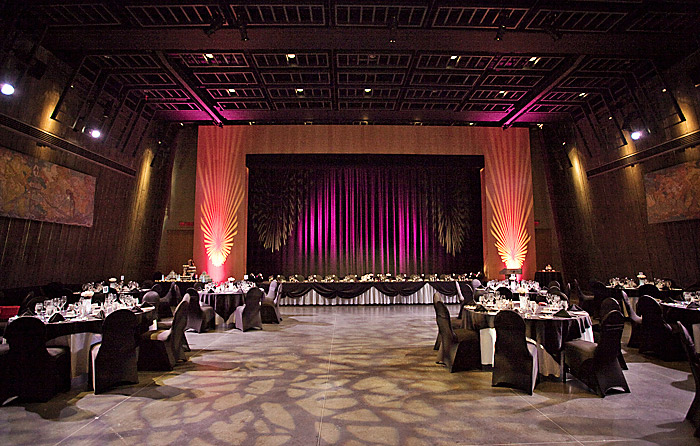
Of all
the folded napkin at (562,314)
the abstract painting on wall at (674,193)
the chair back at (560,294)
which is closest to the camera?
the folded napkin at (562,314)

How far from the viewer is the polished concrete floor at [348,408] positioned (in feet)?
9.39

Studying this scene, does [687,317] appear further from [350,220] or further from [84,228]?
[84,228]

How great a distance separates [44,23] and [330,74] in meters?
5.31

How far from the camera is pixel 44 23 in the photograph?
6.78m

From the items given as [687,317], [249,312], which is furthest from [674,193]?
[249,312]

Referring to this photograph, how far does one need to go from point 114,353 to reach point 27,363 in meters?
0.68

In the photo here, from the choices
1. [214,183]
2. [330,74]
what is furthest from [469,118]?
[214,183]

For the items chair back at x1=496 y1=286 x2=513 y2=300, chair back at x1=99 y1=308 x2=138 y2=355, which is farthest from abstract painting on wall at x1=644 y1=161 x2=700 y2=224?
chair back at x1=99 y1=308 x2=138 y2=355

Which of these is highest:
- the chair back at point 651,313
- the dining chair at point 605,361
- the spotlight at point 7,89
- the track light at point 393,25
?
the track light at point 393,25

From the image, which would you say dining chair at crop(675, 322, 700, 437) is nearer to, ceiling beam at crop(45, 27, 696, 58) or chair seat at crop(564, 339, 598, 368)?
chair seat at crop(564, 339, 598, 368)

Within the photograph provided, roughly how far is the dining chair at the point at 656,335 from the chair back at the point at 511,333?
264cm

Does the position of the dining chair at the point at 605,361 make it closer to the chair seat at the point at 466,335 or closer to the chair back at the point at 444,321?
the chair seat at the point at 466,335

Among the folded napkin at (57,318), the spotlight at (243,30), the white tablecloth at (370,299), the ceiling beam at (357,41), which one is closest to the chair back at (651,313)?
the ceiling beam at (357,41)

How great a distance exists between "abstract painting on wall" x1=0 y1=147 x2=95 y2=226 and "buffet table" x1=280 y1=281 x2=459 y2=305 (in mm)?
5287
